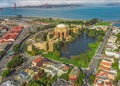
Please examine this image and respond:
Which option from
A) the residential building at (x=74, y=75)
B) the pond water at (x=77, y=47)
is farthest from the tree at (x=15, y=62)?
the residential building at (x=74, y=75)

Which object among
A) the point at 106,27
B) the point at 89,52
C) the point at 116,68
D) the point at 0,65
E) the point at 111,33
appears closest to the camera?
the point at 116,68

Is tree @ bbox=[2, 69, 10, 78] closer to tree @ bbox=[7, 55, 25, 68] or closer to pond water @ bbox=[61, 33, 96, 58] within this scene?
tree @ bbox=[7, 55, 25, 68]

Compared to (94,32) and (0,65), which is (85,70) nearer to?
(0,65)

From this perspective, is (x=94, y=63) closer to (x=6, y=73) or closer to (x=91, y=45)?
(x=91, y=45)

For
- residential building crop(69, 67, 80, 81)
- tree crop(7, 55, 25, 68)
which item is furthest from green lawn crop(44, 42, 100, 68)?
tree crop(7, 55, 25, 68)

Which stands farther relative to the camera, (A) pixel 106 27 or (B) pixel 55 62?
(A) pixel 106 27

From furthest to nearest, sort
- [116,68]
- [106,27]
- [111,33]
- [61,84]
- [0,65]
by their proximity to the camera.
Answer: [106,27] → [111,33] → [0,65] → [116,68] → [61,84]

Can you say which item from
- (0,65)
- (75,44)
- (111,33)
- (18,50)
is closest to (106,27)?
(111,33)
